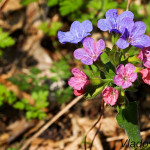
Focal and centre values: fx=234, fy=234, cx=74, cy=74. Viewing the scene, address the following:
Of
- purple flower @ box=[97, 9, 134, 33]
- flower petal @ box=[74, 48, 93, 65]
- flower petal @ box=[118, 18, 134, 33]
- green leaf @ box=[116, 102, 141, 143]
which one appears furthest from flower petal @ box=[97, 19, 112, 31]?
green leaf @ box=[116, 102, 141, 143]

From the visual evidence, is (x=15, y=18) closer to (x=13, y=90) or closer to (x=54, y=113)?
(x=13, y=90)

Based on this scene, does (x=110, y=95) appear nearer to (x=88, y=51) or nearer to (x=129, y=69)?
(x=129, y=69)

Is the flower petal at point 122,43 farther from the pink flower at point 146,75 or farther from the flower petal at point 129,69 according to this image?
the pink flower at point 146,75

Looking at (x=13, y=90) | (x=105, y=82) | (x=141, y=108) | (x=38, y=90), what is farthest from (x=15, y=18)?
(x=105, y=82)

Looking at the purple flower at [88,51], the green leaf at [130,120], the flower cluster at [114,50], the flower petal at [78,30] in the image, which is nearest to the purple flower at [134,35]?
the flower cluster at [114,50]

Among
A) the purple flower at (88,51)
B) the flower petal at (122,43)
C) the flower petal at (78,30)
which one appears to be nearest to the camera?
the flower petal at (122,43)

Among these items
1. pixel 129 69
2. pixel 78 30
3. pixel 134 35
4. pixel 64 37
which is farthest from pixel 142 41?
pixel 64 37

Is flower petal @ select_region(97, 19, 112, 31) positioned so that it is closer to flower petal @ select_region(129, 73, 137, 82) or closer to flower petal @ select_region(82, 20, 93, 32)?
flower petal @ select_region(82, 20, 93, 32)
